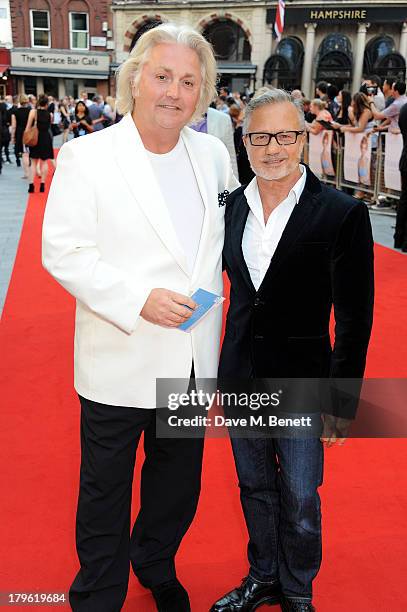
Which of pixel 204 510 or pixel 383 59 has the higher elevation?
pixel 383 59

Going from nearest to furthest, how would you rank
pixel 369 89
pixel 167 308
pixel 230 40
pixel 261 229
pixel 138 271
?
1. pixel 167 308
2. pixel 138 271
3. pixel 261 229
4. pixel 369 89
5. pixel 230 40

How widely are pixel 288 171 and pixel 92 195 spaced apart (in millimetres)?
576

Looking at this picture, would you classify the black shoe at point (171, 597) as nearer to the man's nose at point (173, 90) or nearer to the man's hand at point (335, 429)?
the man's hand at point (335, 429)

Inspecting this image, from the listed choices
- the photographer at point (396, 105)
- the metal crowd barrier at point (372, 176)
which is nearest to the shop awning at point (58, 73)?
the metal crowd barrier at point (372, 176)

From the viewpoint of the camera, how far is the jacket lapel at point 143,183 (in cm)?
175

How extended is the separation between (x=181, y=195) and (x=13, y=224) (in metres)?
7.54

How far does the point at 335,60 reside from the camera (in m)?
31.7

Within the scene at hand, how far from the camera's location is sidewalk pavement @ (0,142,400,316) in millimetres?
6639

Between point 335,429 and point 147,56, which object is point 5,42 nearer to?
point 147,56

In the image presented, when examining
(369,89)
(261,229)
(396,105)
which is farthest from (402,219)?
(261,229)

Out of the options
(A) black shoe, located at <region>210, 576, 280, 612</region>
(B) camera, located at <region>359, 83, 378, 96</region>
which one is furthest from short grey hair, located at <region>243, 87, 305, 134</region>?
(B) camera, located at <region>359, 83, 378, 96</region>

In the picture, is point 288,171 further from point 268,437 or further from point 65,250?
point 268,437

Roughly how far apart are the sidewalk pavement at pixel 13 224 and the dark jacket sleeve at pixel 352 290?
402 centimetres

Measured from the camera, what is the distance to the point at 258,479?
2.04 m
